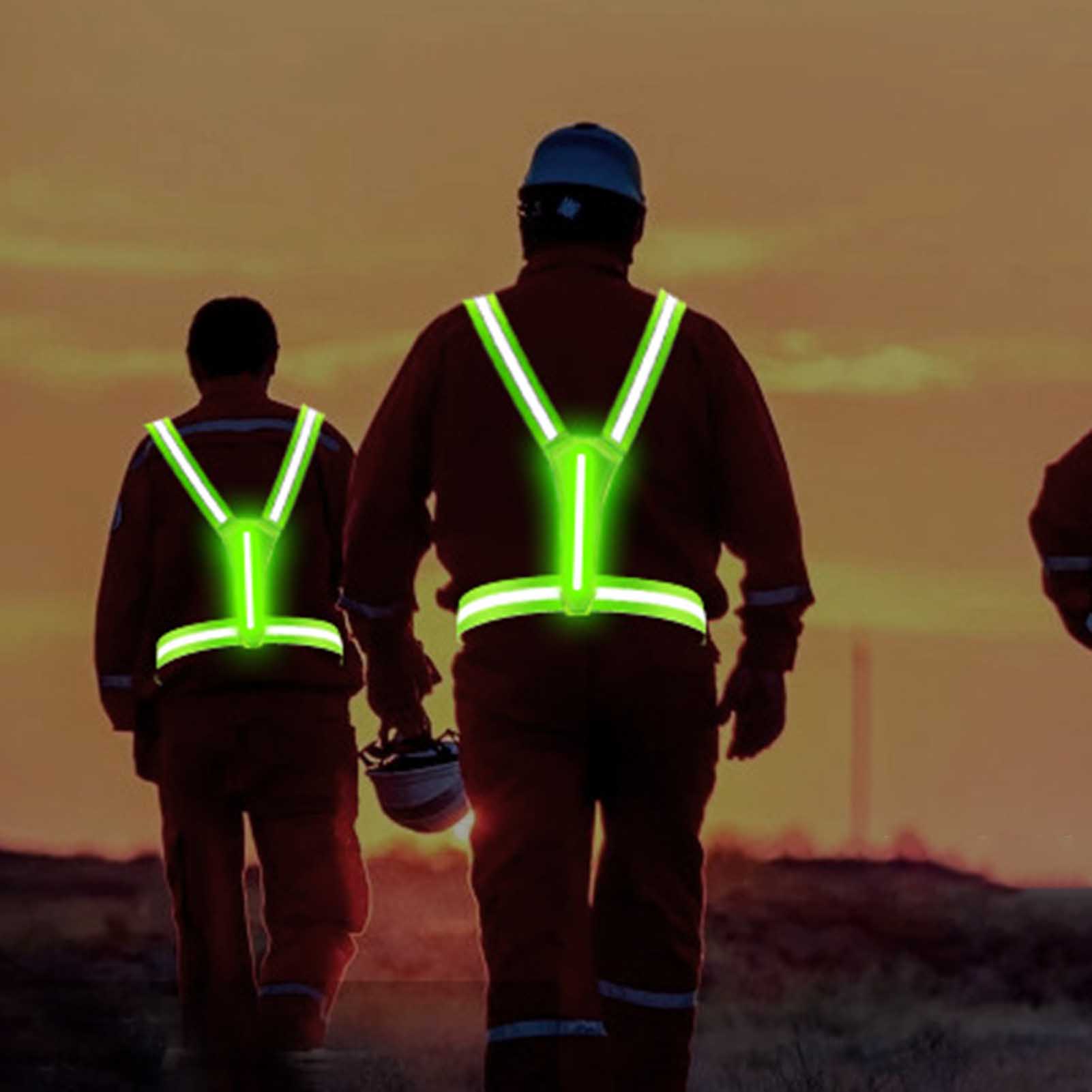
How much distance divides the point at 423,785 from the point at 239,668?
1201 millimetres

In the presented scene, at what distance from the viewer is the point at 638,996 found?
42.3 feet

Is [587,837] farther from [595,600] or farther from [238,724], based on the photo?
[238,724]

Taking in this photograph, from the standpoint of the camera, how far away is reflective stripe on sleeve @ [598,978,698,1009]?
12.9 meters

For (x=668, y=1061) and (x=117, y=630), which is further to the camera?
(x=117, y=630)

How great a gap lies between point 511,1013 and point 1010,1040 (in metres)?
8.29

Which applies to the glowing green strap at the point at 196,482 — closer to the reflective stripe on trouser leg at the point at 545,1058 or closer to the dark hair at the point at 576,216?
the dark hair at the point at 576,216

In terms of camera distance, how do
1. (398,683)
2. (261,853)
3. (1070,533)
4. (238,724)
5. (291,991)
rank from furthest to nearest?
1. (261,853)
2. (291,991)
3. (238,724)
4. (1070,533)
5. (398,683)

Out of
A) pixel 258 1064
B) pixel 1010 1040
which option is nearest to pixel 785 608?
pixel 258 1064

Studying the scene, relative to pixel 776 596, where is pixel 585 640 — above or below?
below

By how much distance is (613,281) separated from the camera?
1302cm

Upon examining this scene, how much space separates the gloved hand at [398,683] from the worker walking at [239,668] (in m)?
2.38

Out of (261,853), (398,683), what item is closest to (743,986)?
(261,853)

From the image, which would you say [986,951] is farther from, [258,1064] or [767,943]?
[258,1064]

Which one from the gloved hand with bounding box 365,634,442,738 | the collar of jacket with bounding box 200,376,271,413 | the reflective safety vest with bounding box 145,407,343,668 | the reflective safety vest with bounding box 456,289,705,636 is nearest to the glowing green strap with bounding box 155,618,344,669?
the reflective safety vest with bounding box 145,407,343,668
